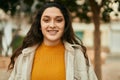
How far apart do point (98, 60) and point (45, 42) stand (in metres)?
3.85

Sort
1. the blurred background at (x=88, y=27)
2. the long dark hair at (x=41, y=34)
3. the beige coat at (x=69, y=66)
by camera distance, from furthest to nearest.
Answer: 1. the blurred background at (x=88, y=27)
2. the long dark hair at (x=41, y=34)
3. the beige coat at (x=69, y=66)

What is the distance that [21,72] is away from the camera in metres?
3.46

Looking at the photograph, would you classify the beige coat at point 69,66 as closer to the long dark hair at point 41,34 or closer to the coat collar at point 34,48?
the coat collar at point 34,48

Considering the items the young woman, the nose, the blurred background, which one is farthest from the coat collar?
the blurred background

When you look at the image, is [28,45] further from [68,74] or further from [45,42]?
[68,74]

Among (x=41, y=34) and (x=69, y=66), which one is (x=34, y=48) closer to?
(x=41, y=34)

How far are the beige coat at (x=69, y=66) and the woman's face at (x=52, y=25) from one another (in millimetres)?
135

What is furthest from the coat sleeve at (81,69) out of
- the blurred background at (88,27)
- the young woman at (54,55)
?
Answer: the blurred background at (88,27)

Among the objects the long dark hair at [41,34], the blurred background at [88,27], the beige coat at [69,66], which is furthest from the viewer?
the blurred background at [88,27]

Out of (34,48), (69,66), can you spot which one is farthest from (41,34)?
(69,66)

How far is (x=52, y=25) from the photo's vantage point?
342cm

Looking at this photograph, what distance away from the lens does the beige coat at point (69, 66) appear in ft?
11.2

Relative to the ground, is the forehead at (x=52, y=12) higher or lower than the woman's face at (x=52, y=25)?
higher

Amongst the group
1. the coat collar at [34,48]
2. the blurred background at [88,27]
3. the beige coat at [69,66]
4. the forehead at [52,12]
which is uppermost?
the forehead at [52,12]
